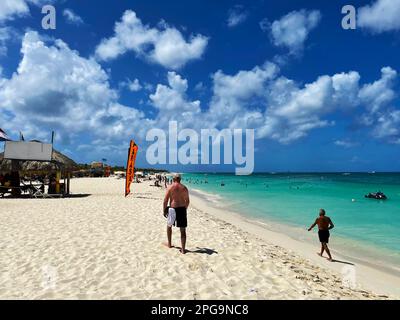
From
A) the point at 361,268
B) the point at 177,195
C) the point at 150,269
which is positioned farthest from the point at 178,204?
the point at 361,268

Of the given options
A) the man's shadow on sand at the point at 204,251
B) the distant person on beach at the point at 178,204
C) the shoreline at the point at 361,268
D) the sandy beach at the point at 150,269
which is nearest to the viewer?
the sandy beach at the point at 150,269

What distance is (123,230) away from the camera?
30.4ft

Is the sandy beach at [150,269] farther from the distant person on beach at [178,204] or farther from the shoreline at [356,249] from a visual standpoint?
the shoreline at [356,249]

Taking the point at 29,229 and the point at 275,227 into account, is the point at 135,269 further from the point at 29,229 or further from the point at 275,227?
the point at 275,227

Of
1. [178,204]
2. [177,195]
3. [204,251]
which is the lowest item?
[204,251]

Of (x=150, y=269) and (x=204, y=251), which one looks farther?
(x=204, y=251)

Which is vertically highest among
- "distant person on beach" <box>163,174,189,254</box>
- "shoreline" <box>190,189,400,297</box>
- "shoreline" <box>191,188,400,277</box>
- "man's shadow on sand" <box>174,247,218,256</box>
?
"distant person on beach" <box>163,174,189,254</box>

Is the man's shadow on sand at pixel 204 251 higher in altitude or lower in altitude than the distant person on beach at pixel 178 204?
lower

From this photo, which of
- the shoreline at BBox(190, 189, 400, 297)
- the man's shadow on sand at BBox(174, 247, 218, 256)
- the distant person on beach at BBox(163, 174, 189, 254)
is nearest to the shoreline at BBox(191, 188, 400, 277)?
the shoreline at BBox(190, 189, 400, 297)

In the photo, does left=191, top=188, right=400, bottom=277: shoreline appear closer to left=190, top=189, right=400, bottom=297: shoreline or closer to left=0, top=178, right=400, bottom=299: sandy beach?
left=190, top=189, right=400, bottom=297: shoreline

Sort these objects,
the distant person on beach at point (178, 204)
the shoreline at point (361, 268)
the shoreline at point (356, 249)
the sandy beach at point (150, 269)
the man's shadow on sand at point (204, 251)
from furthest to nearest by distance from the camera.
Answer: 1. the shoreline at point (356, 249)
2. the man's shadow on sand at point (204, 251)
3. the distant person on beach at point (178, 204)
4. the shoreline at point (361, 268)
5. the sandy beach at point (150, 269)

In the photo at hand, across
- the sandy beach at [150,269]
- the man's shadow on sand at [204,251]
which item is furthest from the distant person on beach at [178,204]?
the sandy beach at [150,269]

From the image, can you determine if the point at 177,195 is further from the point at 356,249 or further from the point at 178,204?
the point at 356,249
